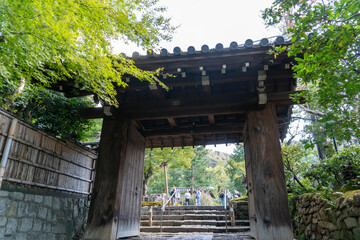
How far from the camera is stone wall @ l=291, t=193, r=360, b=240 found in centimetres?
324

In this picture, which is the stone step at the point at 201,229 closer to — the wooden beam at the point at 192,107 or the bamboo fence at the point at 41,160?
the bamboo fence at the point at 41,160

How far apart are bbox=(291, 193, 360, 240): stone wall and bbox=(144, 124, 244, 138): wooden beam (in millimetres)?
2461

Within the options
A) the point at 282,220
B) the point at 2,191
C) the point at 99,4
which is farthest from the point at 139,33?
the point at 282,220

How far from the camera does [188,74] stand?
16.8ft

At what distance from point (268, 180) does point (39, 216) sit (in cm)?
493

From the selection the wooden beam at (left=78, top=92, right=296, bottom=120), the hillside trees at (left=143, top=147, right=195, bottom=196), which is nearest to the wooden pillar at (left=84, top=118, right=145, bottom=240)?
the wooden beam at (left=78, top=92, right=296, bottom=120)

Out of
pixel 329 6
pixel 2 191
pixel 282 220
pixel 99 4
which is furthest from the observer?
pixel 282 220

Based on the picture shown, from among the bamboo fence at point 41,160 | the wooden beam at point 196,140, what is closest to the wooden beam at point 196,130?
the wooden beam at point 196,140

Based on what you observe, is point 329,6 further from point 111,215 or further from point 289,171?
point 289,171

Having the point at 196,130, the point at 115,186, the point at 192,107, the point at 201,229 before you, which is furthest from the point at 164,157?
the point at 192,107

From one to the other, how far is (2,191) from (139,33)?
3.74 m

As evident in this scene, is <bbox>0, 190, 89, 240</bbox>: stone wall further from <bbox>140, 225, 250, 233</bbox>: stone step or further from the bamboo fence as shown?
<bbox>140, 225, 250, 233</bbox>: stone step

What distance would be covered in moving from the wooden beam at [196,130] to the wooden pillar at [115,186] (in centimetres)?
81

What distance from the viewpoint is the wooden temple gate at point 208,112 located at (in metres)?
4.56
